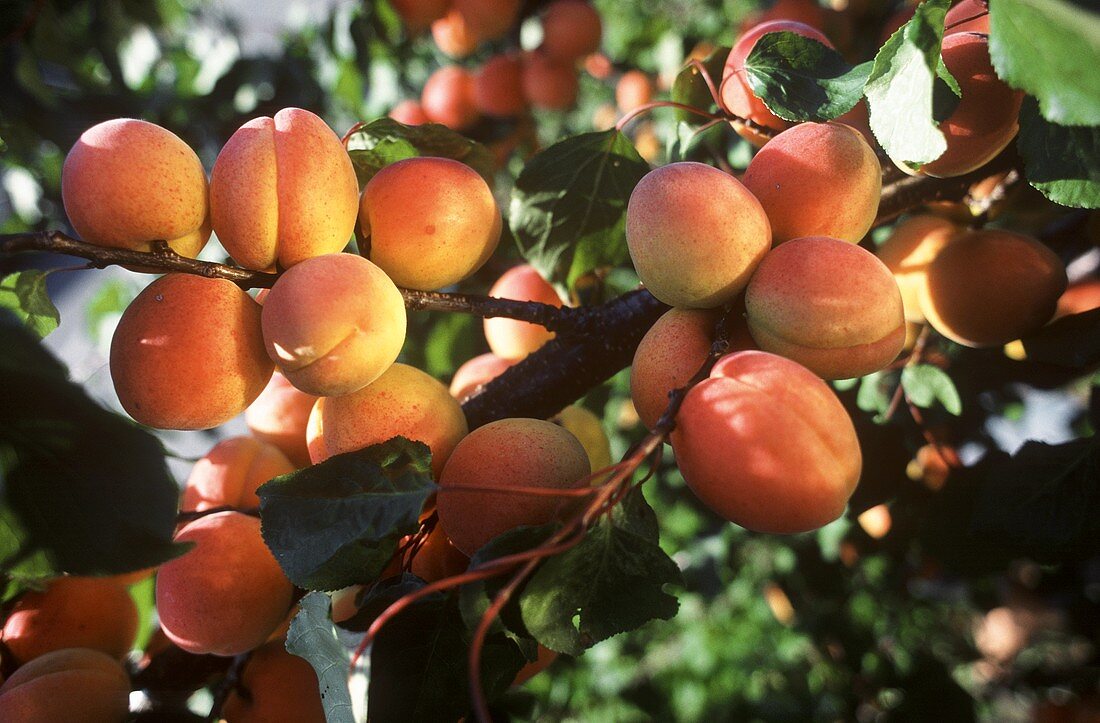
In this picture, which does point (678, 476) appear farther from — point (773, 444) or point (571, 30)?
point (571, 30)

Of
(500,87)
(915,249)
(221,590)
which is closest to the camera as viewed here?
(221,590)

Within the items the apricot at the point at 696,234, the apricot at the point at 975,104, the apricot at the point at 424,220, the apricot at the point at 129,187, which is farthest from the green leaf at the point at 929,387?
the apricot at the point at 129,187

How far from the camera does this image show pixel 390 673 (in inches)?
20.3

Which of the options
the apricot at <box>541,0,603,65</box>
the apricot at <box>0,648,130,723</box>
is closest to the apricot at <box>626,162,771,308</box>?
the apricot at <box>0,648,130,723</box>

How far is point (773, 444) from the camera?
1.47 feet

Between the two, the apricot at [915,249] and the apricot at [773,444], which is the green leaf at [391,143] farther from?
the apricot at [915,249]

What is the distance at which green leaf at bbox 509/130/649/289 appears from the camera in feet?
2.53

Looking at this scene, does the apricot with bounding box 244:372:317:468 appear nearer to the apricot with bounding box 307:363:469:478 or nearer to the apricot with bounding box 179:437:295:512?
the apricot with bounding box 179:437:295:512

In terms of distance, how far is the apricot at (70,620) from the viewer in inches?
27.5

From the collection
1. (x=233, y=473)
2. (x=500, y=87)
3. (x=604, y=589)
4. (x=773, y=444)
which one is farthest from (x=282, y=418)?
(x=500, y=87)

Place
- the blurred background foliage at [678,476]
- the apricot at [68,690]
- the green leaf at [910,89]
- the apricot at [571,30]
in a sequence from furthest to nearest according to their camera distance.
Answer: the apricot at [571,30]
the blurred background foliage at [678,476]
the apricot at [68,690]
the green leaf at [910,89]

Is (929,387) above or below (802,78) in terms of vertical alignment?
below

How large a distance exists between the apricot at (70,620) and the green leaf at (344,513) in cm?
37

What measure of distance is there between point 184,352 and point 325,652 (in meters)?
0.26
